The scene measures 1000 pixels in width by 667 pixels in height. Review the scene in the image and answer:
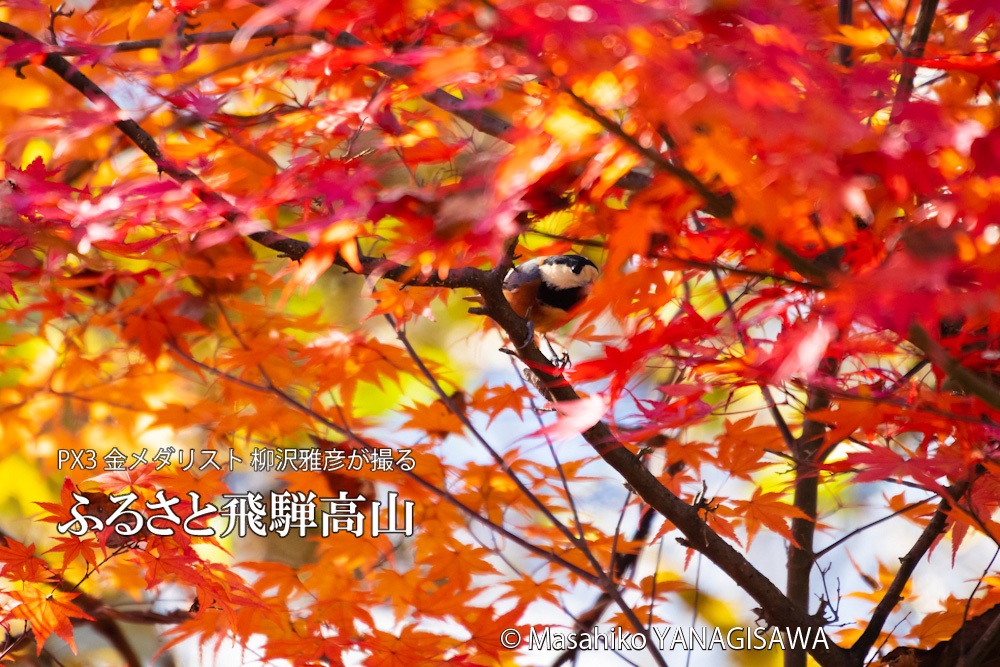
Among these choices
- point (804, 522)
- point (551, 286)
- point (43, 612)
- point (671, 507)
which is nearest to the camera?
point (671, 507)

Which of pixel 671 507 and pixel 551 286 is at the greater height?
pixel 551 286

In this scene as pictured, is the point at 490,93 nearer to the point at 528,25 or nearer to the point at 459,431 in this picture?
the point at 528,25

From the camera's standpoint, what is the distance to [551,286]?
5.07 feet

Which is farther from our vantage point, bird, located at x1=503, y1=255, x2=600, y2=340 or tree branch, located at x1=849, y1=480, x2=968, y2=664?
bird, located at x1=503, y1=255, x2=600, y2=340

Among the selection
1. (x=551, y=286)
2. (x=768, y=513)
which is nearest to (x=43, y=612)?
(x=551, y=286)

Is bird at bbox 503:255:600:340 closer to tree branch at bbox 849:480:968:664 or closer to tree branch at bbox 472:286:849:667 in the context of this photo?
tree branch at bbox 472:286:849:667

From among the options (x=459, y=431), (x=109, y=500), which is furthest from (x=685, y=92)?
(x=109, y=500)

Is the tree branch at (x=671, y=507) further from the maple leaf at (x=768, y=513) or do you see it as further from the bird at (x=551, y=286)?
the bird at (x=551, y=286)

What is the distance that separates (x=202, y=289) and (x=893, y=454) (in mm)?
1952

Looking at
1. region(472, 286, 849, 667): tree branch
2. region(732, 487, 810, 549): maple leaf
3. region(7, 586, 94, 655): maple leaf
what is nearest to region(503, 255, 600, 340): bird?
region(472, 286, 849, 667): tree branch

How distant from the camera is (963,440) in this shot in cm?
115

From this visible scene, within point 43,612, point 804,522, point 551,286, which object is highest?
point 551,286

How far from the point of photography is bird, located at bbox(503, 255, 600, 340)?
1.54 m

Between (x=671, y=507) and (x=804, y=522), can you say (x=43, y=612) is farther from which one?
(x=804, y=522)
